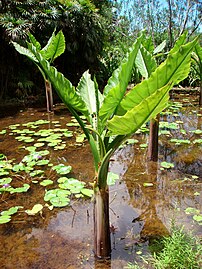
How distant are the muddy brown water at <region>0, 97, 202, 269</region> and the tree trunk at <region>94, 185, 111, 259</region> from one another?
0.06m

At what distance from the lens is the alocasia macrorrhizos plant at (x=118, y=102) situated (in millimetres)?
1005

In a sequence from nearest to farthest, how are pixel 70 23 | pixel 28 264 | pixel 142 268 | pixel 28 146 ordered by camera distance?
pixel 142 268 < pixel 28 264 < pixel 28 146 < pixel 70 23

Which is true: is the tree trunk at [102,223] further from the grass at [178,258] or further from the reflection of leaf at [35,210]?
the reflection of leaf at [35,210]

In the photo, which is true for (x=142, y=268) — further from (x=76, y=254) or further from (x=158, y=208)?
(x=158, y=208)

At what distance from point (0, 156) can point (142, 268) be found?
6.39 ft

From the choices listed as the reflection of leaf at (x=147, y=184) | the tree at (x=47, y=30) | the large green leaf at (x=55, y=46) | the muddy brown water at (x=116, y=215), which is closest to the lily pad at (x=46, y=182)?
the muddy brown water at (x=116, y=215)

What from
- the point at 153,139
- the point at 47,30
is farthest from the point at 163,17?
the point at 153,139

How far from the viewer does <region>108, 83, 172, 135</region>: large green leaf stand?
3.28 feet

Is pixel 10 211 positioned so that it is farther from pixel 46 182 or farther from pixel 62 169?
pixel 62 169

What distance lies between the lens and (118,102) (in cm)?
121

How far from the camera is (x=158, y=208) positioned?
1.92 meters

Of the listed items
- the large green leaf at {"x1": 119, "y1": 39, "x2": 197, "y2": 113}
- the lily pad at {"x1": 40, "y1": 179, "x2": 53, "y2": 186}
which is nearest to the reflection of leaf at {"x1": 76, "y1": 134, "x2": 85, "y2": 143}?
the lily pad at {"x1": 40, "y1": 179, "x2": 53, "y2": 186}

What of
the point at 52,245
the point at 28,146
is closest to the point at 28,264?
the point at 52,245

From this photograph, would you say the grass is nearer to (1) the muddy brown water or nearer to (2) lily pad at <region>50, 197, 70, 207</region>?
(1) the muddy brown water
